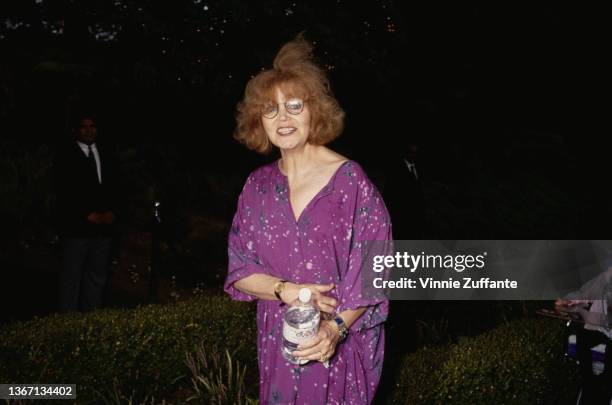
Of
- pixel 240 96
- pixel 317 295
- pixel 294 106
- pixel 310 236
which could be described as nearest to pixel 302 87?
pixel 294 106

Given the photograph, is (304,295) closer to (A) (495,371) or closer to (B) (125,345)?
(A) (495,371)

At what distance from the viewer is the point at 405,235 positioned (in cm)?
748

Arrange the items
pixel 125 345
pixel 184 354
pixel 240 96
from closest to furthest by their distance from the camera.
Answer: pixel 125 345
pixel 184 354
pixel 240 96

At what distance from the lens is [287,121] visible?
2246mm

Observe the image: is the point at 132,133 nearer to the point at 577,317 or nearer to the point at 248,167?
the point at 248,167

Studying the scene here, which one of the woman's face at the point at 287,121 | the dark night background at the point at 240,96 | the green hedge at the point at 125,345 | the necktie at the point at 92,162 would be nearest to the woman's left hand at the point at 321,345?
the woman's face at the point at 287,121

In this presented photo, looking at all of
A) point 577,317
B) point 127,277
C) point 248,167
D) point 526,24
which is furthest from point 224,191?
point 577,317

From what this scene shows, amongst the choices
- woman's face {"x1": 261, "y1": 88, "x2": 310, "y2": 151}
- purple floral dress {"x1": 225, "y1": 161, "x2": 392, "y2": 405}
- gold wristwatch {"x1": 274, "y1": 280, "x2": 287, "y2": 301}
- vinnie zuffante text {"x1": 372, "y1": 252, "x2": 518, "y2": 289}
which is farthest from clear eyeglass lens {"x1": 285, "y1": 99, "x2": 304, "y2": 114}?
vinnie zuffante text {"x1": 372, "y1": 252, "x2": 518, "y2": 289}

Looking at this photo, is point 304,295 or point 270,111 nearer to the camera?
point 304,295

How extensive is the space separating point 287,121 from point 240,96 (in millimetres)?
4647

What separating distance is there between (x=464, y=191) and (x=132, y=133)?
643cm

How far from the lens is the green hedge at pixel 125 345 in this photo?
3.87 meters

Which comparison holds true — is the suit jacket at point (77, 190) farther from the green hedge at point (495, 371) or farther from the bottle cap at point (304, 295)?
the bottle cap at point (304, 295)

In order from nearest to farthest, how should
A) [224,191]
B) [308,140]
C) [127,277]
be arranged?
[308,140], [127,277], [224,191]
